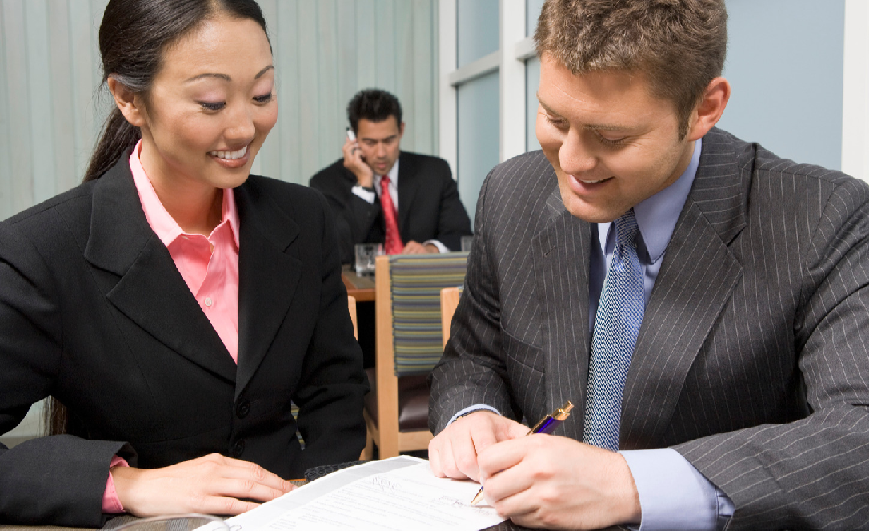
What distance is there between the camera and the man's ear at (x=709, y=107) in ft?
3.04

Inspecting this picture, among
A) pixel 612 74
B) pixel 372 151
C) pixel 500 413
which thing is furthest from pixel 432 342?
pixel 372 151

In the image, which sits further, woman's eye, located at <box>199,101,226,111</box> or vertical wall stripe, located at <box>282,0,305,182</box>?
vertical wall stripe, located at <box>282,0,305,182</box>

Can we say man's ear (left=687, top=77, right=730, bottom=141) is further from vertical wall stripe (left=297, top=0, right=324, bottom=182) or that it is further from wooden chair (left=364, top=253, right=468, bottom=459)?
vertical wall stripe (left=297, top=0, right=324, bottom=182)

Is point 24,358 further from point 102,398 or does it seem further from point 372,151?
point 372,151

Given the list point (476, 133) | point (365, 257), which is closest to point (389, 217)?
point (476, 133)

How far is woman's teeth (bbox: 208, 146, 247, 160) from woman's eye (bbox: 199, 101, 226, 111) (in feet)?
0.24

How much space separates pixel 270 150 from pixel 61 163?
49.2 inches

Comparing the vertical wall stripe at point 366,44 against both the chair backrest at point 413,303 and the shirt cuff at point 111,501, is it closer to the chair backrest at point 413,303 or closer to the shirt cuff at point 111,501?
the chair backrest at point 413,303

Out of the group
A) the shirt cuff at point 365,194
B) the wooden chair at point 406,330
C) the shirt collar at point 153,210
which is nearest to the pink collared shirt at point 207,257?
the shirt collar at point 153,210

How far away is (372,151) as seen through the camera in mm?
4285

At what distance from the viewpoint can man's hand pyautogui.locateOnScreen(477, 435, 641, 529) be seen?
0.75m

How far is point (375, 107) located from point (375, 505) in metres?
3.64

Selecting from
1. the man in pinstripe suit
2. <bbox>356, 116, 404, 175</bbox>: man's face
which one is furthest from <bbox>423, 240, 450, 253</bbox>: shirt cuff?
the man in pinstripe suit

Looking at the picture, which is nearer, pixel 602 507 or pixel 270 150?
pixel 602 507
